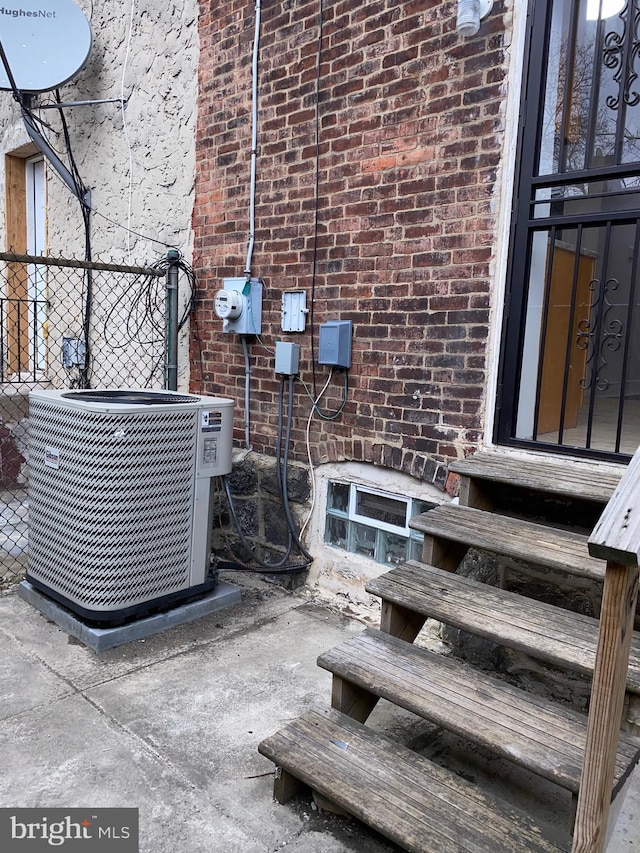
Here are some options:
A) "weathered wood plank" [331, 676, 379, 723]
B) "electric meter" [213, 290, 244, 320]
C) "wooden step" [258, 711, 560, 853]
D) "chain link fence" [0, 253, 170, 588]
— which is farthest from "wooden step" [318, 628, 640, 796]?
"chain link fence" [0, 253, 170, 588]

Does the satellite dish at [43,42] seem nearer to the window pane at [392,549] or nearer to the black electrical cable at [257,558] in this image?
the black electrical cable at [257,558]

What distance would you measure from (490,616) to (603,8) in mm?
2356

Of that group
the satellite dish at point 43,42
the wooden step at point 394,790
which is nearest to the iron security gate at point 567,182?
the wooden step at point 394,790

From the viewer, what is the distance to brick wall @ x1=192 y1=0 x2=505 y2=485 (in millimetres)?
2799

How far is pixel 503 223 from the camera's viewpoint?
270cm

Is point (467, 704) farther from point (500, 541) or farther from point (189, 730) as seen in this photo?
point (189, 730)

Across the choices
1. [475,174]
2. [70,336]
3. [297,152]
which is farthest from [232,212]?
[70,336]

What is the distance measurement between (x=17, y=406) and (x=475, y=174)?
163 inches

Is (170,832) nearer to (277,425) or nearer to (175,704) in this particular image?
(175,704)

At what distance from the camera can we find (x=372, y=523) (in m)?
3.29

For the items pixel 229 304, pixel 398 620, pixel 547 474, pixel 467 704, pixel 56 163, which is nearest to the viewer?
pixel 467 704

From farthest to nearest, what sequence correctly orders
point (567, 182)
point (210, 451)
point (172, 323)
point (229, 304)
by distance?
point (172, 323), point (229, 304), point (210, 451), point (567, 182)

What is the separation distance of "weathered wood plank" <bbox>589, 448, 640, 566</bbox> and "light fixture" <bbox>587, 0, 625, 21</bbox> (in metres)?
2.25

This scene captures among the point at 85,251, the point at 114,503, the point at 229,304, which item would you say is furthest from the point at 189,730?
the point at 85,251
